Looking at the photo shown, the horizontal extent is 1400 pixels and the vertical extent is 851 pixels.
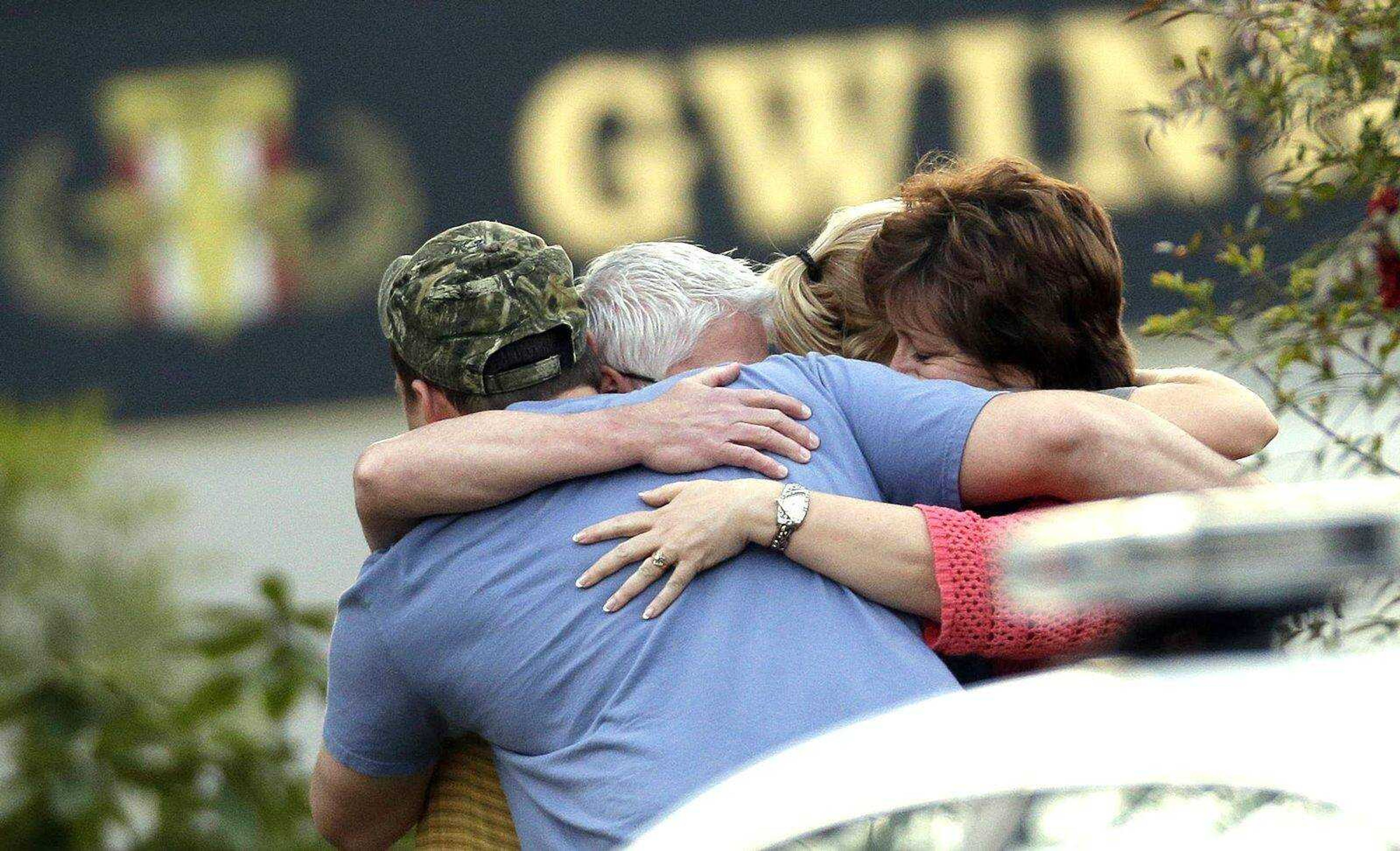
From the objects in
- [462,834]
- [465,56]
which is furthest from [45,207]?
[462,834]

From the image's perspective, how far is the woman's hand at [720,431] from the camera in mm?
2336

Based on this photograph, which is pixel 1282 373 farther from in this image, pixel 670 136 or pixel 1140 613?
pixel 670 136

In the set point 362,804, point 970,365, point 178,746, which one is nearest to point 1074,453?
point 970,365

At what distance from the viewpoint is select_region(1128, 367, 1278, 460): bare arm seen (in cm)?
260

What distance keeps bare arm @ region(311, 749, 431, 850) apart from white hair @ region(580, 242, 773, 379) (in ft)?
2.07

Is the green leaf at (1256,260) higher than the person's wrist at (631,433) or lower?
lower

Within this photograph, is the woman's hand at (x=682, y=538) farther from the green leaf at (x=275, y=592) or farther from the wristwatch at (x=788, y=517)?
the green leaf at (x=275, y=592)

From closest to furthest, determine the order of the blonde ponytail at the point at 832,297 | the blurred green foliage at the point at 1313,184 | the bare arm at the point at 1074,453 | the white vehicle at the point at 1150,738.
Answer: the white vehicle at the point at 1150,738
the bare arm at the point at 1074,453
the blurred green foliage at the point at 1313,184
the blonde ponytail at the point at 832,297

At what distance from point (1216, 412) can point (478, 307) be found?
101 centimetres

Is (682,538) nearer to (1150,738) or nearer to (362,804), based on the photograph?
(362,804)

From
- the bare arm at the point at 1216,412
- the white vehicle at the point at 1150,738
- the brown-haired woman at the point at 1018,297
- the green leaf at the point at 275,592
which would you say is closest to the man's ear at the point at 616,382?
the brown-haired woman at the point at 1018,297

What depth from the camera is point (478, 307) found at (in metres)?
2.45

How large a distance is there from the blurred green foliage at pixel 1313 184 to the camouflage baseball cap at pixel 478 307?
105 cm

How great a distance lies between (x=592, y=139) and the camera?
8969 millimetres
